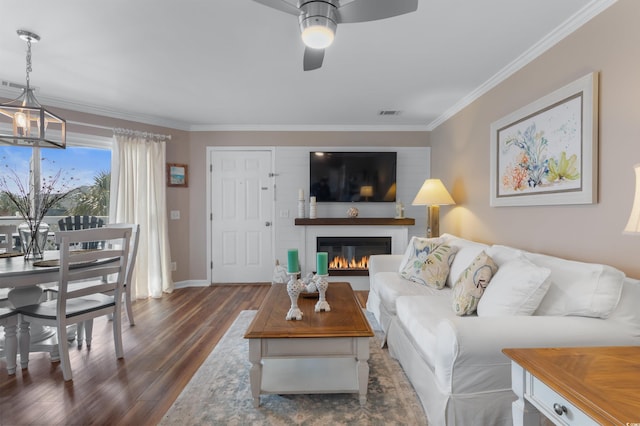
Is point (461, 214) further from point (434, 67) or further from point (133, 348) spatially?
point (133, 348)

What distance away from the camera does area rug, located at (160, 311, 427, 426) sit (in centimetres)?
170

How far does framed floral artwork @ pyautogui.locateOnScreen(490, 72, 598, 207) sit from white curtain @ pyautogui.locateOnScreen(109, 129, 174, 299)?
409 cm

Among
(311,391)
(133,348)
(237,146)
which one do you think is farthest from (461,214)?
(133,348)

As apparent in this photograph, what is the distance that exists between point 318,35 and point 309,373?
1.97 m

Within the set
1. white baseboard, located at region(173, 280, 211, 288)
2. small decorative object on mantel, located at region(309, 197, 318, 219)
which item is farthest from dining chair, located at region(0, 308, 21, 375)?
small decorative object on mantel, located at region(309, 197, 318, 219)

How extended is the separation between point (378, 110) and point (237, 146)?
7.06 ft

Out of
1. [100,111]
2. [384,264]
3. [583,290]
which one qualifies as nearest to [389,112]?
[384,264]

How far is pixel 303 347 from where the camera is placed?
1.74 meters

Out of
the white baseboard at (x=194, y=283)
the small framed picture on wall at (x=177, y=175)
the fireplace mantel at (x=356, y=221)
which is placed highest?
the small framed picture on wall at (x=177, y=175)

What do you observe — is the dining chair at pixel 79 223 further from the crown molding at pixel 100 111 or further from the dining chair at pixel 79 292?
the crown molding at pixel 100 111

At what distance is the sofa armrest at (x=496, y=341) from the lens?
138cm

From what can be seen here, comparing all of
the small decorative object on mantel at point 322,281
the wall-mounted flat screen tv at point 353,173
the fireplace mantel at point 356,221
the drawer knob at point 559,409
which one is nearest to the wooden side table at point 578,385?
the drawer knob at point 559,409

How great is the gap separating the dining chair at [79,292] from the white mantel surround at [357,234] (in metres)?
2.55

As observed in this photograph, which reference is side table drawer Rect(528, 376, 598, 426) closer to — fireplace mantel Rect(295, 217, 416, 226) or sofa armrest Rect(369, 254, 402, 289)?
sofa armrest Rect(369, 254, 402, 289)
